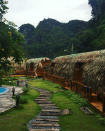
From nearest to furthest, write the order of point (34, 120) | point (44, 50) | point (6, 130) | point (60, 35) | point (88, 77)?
point (6, 130), point (34, 120), point (88, 77), point (44, 50), point (60, 35)

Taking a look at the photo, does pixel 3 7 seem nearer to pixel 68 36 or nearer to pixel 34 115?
pixel 34 115

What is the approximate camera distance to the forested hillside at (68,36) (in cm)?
4541

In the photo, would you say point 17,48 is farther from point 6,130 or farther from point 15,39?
point 6,130

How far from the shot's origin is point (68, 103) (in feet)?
39.7

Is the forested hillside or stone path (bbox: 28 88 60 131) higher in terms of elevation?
the forested hillside

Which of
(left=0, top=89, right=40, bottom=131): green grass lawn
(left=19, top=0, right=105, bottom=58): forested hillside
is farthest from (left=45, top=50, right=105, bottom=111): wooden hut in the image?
(left=19, top=0, right=105, bottom=58): forested hillside

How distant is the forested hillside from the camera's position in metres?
45.4

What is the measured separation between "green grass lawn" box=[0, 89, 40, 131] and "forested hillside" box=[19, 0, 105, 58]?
29214 millimetres

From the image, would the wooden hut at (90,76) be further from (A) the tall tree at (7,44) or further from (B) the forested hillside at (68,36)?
(B) the forested hillside at (68,36)

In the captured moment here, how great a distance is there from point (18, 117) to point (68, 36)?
5912 cm

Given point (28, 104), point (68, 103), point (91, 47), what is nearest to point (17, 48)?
point (28, 104)

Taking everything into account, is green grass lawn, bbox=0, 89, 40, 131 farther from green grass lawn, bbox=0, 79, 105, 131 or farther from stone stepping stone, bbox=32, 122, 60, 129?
stone stepping stone, bbox=32, 122, 60, 129

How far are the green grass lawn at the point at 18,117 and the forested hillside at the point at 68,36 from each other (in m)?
29.2

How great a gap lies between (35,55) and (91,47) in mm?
25164
